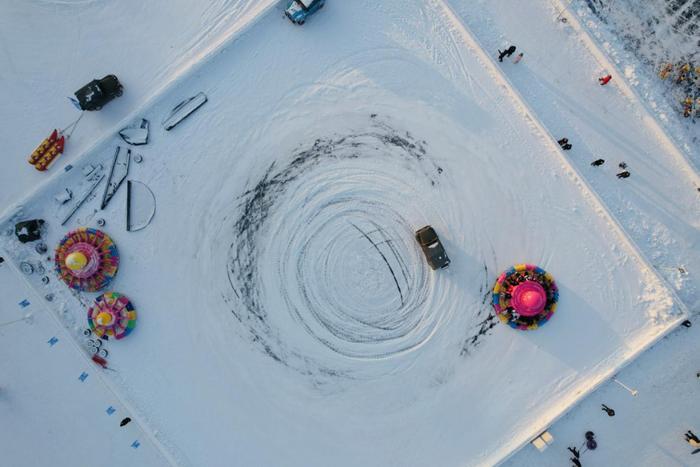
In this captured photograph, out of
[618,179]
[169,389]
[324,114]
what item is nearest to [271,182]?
[324,114]

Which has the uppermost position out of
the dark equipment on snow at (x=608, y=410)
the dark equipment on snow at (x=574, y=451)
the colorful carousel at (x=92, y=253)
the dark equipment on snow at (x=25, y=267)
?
the dark equipment on snow at (x=25, y=267)

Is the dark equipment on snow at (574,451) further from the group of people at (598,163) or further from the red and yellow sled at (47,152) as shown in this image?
the red and yellow sled at (47,152)

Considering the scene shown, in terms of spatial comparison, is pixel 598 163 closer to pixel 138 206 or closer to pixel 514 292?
pixel 514 292

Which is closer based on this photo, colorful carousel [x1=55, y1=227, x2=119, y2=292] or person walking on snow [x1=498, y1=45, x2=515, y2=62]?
person walking on snow [x1=498, y1=45, x2=515, y2=62]

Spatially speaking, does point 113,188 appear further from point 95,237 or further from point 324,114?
point 324,114

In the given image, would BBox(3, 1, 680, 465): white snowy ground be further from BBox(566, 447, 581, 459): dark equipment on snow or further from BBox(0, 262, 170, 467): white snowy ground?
BBox(566, 447, 581, 459): dark equipment on snow

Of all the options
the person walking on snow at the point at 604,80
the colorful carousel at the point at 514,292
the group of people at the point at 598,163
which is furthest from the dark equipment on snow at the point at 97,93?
the person walking on snow at the point at 604,80

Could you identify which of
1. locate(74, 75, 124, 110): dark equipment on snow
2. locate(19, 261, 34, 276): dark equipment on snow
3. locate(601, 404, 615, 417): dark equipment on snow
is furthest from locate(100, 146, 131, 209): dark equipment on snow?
locate(601, 404, 615, 417): dark equipment on snow
